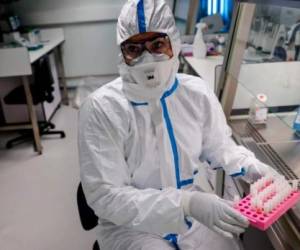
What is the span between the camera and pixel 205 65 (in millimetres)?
2609

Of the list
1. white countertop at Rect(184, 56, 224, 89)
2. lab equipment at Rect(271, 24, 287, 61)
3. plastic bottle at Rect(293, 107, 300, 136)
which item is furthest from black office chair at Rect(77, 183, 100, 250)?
white countertop at Rect(184, 56, 224, 89)

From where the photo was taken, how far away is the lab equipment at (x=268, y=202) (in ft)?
2.68

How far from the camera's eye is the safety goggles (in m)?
1.04

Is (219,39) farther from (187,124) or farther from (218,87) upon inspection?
(187,124)

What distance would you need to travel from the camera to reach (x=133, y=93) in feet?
3.48

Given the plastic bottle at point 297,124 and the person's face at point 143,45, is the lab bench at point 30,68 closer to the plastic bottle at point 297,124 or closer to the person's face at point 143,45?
the person's face at point 143,45

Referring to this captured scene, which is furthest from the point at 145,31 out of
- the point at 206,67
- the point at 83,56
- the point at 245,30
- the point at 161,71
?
the point at 83,56

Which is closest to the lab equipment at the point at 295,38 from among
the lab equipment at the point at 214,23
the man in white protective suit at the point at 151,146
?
the man in white protective suit at the point at 151,146

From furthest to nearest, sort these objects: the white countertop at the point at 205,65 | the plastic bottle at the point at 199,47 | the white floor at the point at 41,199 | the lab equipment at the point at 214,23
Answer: the lab equipment at the point at 214,23 < the plastic bottle at the point at 199,47 < the white countertop at the point at 205,65 < the white floor at the point at 41,199

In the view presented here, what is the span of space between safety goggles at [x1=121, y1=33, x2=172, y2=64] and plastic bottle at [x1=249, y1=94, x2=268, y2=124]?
23.1 inches

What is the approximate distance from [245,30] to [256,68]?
0.63ft

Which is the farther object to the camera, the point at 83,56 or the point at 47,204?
the point at 83,56

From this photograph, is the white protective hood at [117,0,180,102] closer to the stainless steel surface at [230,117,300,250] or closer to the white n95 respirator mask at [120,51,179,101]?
the white n95 respirator mask at [120,51,179,101]

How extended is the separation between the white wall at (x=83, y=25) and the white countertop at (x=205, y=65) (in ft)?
5.70
